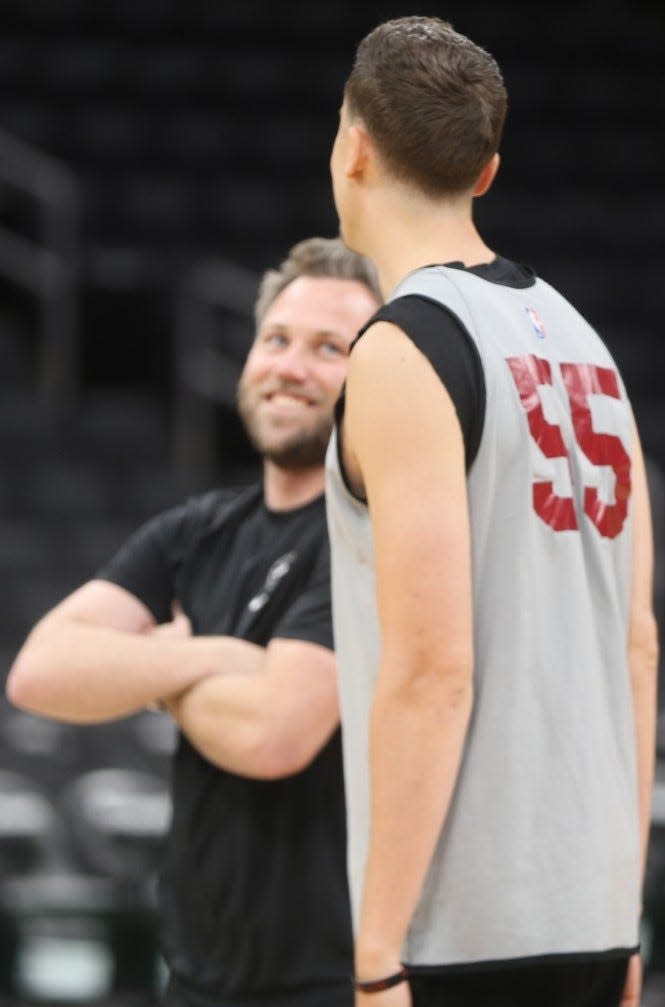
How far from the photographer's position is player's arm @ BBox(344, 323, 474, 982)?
176cm

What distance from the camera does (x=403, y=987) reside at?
5.79ft

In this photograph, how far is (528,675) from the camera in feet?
5.98

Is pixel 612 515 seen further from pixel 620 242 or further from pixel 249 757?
pixel 620 242

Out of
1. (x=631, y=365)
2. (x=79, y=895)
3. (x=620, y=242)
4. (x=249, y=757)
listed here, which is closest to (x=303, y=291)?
(x=249, y=757)

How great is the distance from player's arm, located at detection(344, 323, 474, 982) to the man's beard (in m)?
0.92

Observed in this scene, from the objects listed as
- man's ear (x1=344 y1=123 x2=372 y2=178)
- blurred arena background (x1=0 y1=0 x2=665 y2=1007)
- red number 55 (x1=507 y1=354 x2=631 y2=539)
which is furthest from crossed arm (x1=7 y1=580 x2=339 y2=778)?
blurred arena background (x1=0 y1=0 x2=665 y2=1007)

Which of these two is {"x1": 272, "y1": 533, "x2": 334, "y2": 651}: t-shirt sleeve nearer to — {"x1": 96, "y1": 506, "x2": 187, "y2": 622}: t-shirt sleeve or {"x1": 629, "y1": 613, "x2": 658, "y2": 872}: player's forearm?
{"x1": 96, "y1": 506, "x2": 187, "y2": 622}: t-shirt sleeve

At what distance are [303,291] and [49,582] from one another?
16.9ft

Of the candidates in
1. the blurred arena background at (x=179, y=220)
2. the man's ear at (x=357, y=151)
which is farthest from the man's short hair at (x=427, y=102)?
the blurred arena background at (x=179, y=220)

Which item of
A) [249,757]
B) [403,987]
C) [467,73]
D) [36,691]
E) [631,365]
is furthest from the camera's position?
[631,365]

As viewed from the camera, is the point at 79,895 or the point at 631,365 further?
the point at 631,365

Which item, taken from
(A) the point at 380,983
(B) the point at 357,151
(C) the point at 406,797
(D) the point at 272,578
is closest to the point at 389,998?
(A) the point at 380,983

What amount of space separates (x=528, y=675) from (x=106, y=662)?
1.01m

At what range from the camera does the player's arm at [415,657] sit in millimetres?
1760
